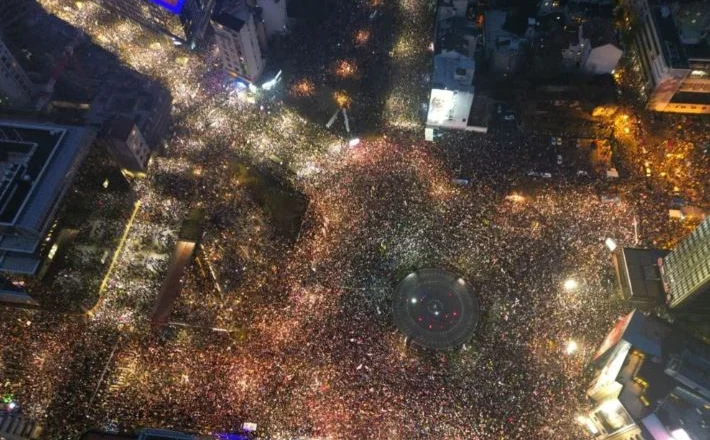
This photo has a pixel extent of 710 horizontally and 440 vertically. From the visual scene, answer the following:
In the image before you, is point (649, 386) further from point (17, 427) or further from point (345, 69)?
point (17, 427)

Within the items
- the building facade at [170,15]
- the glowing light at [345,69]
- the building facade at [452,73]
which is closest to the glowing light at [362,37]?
the glowing light at [345,69]

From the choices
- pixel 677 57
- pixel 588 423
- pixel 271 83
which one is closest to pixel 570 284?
pixel 588 423

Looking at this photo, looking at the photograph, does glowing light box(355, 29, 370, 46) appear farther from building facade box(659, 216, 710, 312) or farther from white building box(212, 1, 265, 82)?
building facade box(659, 216, 710, 312)

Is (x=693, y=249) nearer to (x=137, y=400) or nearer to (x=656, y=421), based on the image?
(x=656, y=421)

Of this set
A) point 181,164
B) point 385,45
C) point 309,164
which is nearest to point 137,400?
point 181,164

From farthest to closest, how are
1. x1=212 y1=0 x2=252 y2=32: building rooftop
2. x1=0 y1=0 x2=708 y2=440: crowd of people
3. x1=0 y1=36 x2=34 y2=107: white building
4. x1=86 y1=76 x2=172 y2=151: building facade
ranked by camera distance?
x1=0 y1=36 x2=34 y2=107: white building, x1=212 y1=0 x2=252 y2=32: building rooftop, x1=86 y1=76 x2=172 y2=151: building facade, x1=0 y1=0 x2=708 y2=440: crowd of people

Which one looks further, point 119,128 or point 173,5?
point 173,5

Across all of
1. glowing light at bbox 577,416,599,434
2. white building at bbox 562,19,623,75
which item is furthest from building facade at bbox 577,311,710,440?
white building at bbox 562,19,623,75
